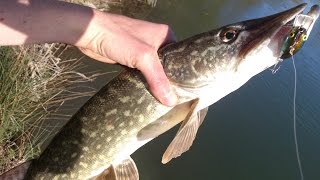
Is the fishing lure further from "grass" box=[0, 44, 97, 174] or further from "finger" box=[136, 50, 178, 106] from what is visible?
"grass" box=[0, 44, 97, 174]

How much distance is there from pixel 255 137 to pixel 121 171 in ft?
14.1

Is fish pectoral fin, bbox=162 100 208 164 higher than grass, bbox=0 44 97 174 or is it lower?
higher

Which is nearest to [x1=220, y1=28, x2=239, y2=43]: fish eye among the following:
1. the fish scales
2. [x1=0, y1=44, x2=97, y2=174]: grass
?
the fish scales

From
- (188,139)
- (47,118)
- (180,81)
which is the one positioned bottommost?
(47,118)

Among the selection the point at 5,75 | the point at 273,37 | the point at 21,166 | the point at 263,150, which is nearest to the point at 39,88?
the point at 5,75

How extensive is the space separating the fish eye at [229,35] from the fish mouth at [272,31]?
0.23ft

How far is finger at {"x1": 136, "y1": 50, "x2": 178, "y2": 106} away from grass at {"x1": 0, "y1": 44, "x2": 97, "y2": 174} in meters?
1.86

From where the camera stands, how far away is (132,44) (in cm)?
203

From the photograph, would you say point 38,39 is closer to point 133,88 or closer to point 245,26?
point 133,88

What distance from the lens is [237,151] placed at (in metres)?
5.71

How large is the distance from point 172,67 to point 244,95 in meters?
5.28

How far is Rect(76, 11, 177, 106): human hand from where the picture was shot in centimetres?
201

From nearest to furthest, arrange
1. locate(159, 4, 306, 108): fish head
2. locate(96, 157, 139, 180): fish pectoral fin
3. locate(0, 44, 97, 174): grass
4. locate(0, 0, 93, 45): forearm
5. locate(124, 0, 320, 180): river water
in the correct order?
locate(0, 0, 93, 45): forearm, locate(159, 4, 306, 108): fish head, locate(96, 157, 139, 180): fish pectoral fin, locate(0, 44, 97, 174): grass, locate(124, 0, 320, 180): river water

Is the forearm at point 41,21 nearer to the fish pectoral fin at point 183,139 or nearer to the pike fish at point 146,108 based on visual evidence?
the pike fish at point 146,108
